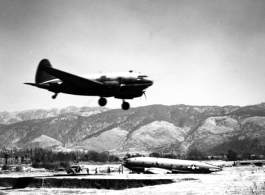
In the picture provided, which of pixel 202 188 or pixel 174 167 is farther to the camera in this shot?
pixel 174 167

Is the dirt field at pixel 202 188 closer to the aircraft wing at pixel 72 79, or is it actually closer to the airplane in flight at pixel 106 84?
the airplane in flight at pixel 106 84

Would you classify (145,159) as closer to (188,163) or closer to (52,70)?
(188,163)

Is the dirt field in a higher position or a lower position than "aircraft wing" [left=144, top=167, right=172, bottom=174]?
higher

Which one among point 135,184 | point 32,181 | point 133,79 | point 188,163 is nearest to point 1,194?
point 32,181

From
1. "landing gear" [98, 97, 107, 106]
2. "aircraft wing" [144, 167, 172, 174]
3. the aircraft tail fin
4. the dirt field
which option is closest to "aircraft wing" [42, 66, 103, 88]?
"landing gear" [98, 97, 107, 106]

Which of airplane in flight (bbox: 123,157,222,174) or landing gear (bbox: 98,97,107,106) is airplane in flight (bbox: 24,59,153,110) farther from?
airplane in flight (bbox: 123,157,222,174)

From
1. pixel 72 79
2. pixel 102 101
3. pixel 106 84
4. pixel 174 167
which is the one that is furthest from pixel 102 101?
pixel 174 167

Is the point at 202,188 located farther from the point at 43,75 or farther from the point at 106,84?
the point at 43,75

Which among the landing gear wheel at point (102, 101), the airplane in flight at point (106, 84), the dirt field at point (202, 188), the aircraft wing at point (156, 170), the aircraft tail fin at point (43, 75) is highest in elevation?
the aircraft tail fin at point (43, 75)

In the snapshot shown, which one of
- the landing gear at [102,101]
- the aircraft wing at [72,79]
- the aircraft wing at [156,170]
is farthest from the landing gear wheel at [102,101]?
the aircraft wing at [156,170]
